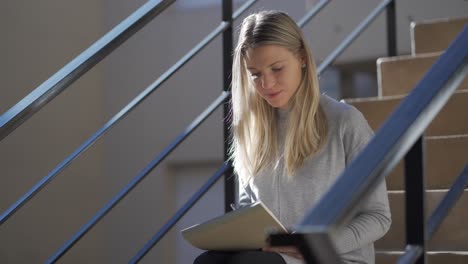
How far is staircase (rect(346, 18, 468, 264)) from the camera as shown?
213cm

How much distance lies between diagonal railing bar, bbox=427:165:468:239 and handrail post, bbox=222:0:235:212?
765 millimetres

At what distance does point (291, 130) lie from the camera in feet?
5.67

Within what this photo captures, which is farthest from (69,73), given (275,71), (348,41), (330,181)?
(348,41)

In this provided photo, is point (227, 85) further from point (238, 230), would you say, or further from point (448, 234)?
point (238, 230)

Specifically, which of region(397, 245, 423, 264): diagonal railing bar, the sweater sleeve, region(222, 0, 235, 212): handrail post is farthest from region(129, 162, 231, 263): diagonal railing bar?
region(397, 245, 423, 264): diagonal railing bar

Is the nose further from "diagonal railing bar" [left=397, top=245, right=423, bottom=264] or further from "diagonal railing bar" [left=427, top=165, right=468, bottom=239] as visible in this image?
"diagonal railing bar" [left=397, top=245, right=423, bottom=264]

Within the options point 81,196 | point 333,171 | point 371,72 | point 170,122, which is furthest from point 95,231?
point 333,171

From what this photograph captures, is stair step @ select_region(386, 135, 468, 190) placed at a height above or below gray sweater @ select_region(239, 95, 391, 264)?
below

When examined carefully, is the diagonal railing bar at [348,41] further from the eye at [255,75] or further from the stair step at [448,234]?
the eye at [255,75]

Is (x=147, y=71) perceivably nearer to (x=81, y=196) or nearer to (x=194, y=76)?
(x=194, y=76)

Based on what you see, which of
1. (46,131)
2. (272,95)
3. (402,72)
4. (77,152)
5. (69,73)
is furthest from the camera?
(46,131)

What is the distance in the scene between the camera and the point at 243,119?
1.87m

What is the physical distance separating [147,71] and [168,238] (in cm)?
105

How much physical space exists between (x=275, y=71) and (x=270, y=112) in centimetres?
14
